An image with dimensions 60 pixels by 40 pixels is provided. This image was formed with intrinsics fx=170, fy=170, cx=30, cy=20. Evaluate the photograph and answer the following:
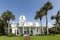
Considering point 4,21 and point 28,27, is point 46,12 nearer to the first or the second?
point 28,27

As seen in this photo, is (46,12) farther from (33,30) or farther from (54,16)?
(54,16)

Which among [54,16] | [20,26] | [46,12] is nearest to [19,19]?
[20,26]

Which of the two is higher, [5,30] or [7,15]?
[7,15]

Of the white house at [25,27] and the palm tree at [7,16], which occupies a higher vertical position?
the palm tree at [7,16]

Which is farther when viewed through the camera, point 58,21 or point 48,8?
point 58,21

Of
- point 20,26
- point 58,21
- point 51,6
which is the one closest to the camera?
point 51,6

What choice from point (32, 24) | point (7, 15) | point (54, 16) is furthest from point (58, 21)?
point (7, 15)

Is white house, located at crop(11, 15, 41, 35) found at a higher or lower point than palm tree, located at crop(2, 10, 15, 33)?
lower

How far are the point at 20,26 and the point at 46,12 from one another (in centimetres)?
1082

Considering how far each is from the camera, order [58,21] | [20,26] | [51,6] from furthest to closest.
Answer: [58,21] → [20,26] → [51,6]

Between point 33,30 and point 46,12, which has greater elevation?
point 46,12

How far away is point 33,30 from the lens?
204 feet

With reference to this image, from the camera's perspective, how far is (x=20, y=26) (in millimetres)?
61000

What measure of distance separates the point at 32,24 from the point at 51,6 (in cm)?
1069
